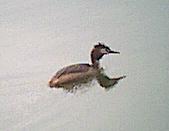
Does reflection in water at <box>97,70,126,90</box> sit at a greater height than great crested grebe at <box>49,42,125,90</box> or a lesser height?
lesser

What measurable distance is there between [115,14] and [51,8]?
25cm

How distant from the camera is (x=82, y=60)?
1.27m

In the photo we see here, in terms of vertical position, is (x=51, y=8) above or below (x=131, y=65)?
above

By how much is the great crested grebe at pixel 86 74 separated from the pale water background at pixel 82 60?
0.02 meters

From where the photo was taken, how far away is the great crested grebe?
125 centimetres

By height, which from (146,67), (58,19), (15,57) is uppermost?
(58,19)

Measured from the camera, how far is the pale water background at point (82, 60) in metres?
1.21

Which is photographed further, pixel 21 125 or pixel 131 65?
pixel 131 65

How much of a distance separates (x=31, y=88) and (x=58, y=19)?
0.28 m

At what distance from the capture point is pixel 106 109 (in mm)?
1281

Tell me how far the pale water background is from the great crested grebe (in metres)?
0.02

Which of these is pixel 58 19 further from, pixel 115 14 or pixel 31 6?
pixel 115 14

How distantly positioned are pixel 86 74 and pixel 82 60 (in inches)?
2.2

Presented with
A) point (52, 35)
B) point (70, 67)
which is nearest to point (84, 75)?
point (70, 67)
